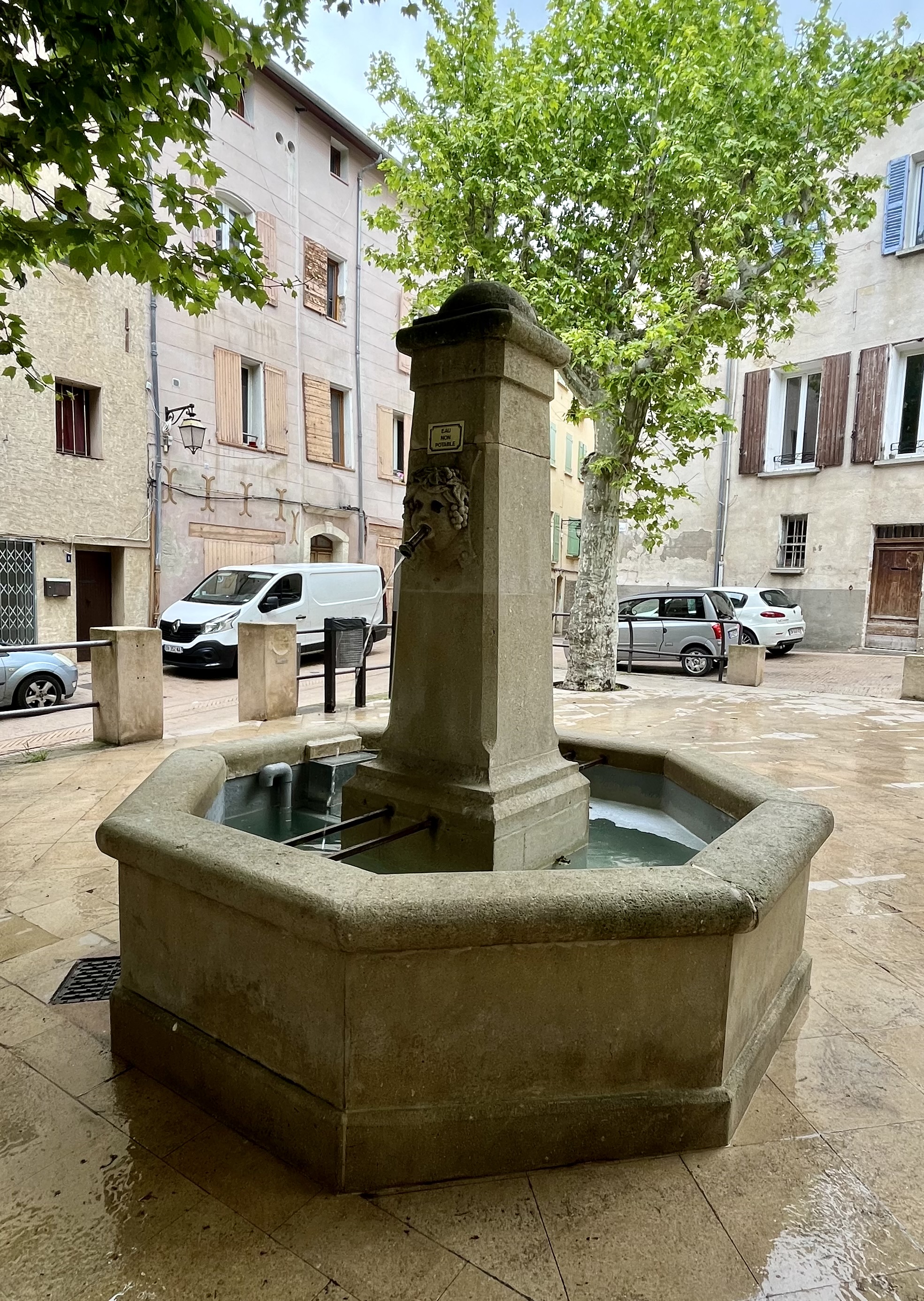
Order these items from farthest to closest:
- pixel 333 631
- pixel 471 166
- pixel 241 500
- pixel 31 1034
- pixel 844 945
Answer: pixel 241 500, pixel 471 166, pixel 333 631, pixel 844 945, pixel 31 1034

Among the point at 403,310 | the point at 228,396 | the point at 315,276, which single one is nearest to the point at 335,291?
the point at 315,276

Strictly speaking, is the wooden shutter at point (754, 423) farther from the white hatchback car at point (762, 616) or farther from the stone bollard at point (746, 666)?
the stone bollard at point (746, 666)

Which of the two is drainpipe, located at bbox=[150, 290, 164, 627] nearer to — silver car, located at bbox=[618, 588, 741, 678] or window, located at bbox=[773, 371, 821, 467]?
silver car, located at bbox=[618, 588, 741, 678]

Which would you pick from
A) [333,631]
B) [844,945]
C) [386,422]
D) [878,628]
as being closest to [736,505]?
[878,628]

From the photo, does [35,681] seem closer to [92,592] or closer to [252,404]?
[92,592]

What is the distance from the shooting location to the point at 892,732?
25.7 ft

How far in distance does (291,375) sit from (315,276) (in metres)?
2.44

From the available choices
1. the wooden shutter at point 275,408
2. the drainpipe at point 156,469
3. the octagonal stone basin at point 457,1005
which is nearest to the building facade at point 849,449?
the wooden shutter at point 275,408

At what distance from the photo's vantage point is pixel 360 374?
720 inches

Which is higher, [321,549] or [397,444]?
[397,444]

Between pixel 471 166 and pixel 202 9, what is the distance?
24.8 ft

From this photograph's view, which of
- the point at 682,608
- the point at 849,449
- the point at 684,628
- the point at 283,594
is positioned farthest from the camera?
the point at 849,449

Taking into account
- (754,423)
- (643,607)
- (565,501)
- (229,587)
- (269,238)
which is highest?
(269,238)

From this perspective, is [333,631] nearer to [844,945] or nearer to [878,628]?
[844,945]
